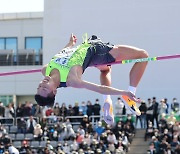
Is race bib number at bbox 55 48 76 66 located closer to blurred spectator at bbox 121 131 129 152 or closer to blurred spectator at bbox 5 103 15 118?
blurred spectator at bbox 121 131 129 152

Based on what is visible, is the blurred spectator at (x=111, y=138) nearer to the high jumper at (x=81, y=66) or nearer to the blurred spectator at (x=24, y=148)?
the blurred spectator at (x=24, y=148)

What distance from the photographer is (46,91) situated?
29.4 ft

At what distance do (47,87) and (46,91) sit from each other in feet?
0.20

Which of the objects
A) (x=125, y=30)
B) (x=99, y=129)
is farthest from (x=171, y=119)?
(x=125, y=30)

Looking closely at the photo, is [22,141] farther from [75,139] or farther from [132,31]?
[132,31]

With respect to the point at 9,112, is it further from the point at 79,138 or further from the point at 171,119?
A: the point at 171,119

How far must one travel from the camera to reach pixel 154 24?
27.2 m

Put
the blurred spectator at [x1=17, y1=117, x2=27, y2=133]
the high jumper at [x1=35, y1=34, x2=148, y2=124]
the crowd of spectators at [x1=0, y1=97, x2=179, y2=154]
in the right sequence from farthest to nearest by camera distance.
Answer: the blurred spectator at [x1=17, y1=117, x2=27, y2=133] < the crowd of spectators at [x1=0, y1=97, x2=179, y2=154] < the high jumper at [x1=35, y1=34, x2=148, y2=124]

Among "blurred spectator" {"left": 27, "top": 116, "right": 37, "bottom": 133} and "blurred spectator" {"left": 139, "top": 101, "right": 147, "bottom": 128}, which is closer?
"blurred spectator" {"left": 139, "top": 101, "right": 147, "bottom": 128}

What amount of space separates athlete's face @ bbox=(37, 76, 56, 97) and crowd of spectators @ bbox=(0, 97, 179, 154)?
10242 mm

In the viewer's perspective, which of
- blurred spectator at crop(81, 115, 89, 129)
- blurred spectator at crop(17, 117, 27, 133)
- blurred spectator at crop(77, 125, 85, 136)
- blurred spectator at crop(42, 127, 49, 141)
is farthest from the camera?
blurred spectator at crop(17, 117, 27, 133)

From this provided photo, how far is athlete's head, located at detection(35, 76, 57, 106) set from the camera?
896 cm

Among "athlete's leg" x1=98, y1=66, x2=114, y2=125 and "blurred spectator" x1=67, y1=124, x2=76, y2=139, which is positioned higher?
"athlete's leg" x1=98, y1=66, x2=114, y2=125

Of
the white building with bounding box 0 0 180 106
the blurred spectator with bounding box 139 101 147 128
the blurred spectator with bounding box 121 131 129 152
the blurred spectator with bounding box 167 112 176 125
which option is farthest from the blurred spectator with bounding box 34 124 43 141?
the white building with bounding box 0 0 180 106
